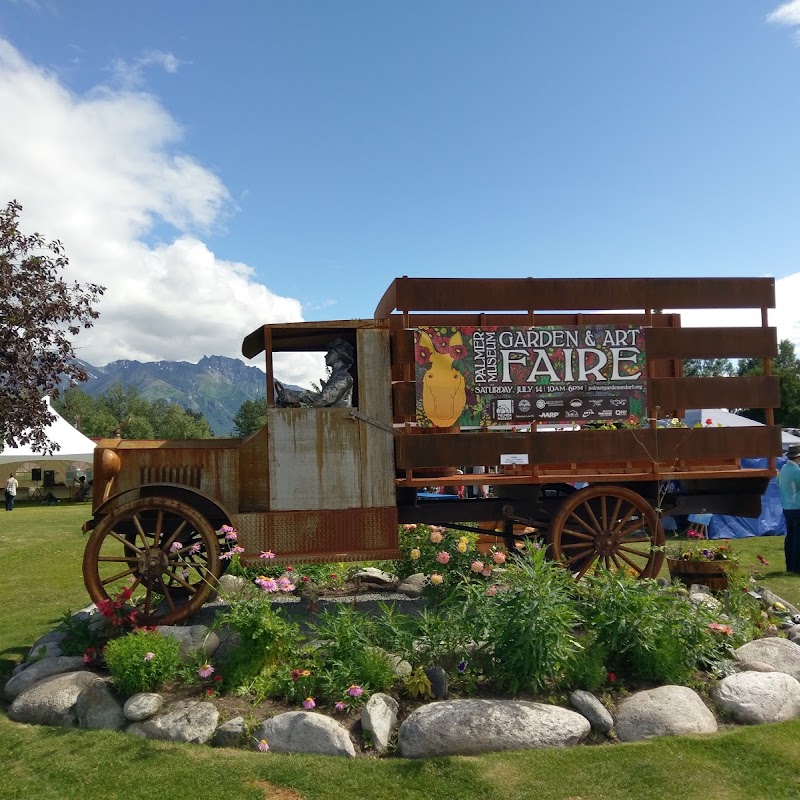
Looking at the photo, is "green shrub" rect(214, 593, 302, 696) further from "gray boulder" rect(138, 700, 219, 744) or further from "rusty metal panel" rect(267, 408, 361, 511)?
"rusty metal panel" rect(267, 408, 361, 511)

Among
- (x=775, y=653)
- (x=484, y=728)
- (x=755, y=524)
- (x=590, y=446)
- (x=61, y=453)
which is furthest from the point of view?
(x=61, y=453)

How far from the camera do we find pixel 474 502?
23.3 feet

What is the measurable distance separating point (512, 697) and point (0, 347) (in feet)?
24.6

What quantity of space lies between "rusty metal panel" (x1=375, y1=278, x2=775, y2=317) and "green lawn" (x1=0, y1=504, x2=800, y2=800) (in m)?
4.00

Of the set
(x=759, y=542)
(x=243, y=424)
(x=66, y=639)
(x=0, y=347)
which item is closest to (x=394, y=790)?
(x=66, y=639)

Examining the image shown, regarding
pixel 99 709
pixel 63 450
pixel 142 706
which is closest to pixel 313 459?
pixel 142 706

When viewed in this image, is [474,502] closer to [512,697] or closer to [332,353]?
[332,353]

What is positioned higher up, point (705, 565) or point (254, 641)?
point (705, 565)

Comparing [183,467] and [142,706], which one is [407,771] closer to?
[142,706]

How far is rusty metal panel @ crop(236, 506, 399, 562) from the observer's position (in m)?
6.32

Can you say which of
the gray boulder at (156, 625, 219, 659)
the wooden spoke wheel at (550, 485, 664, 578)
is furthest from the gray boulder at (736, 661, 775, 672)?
the gray boulder at (156, 625, 219, 659)

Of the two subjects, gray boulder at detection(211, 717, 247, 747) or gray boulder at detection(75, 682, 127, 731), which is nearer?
gray boulder at detection(211, 717, 247, 747)

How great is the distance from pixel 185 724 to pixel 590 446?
444cm

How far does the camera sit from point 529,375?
6703mm
